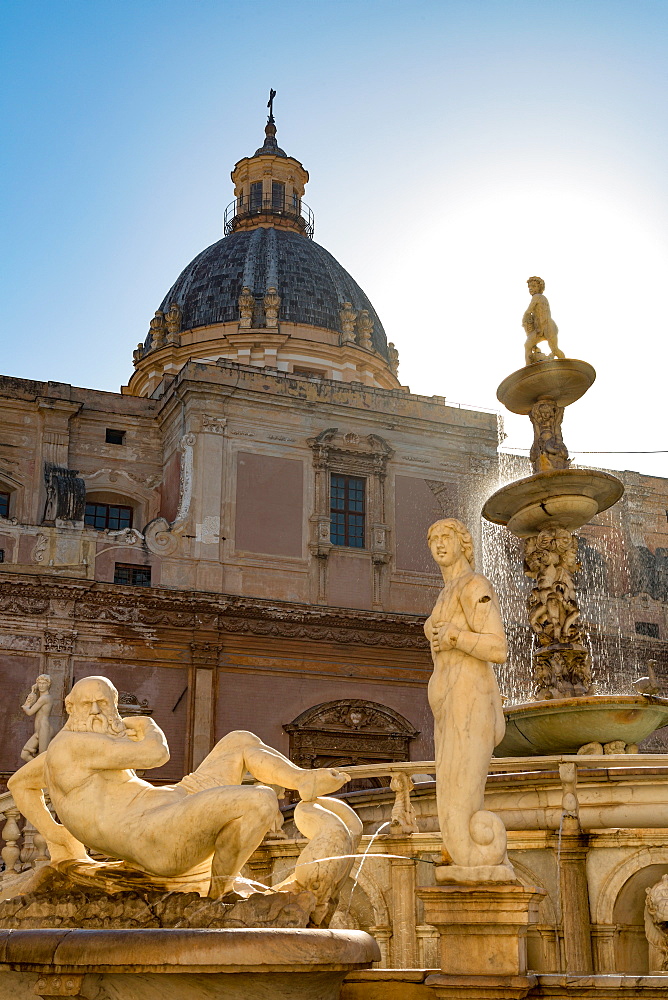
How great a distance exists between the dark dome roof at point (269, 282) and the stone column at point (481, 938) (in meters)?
29.2

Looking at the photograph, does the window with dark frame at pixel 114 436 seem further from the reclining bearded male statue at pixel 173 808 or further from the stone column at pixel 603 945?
the reclining bearded male statue at pixel 173 808

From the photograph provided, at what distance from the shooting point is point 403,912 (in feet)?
26.6

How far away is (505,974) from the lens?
5031 millimetres

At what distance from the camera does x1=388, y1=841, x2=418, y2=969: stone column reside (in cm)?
797

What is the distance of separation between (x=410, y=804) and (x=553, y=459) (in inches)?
200

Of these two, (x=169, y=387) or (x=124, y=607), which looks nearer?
(x=124, y=607)

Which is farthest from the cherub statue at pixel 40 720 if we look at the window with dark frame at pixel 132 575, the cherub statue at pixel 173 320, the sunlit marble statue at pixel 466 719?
the cherub statue at pixel 173 320

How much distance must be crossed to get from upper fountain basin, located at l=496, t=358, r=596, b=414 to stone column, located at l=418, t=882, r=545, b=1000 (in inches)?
310

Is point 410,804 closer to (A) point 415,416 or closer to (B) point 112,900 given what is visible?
(B) point 112,900

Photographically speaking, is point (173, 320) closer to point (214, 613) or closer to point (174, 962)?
point (214, 613)

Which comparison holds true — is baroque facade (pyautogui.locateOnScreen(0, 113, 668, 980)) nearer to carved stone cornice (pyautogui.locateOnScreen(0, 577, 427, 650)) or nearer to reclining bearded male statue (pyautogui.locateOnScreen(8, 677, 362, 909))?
carved stone cornice (pyautogui.locateOnScreen(0, 577, 427, 650))

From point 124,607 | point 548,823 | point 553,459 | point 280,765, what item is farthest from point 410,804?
point 124,607

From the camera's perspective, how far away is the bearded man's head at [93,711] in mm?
5406

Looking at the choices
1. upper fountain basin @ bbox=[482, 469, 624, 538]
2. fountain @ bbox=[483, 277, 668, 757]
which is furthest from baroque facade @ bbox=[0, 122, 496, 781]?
upper fountain basin @ bbox=[482, 469, 624, 538]
